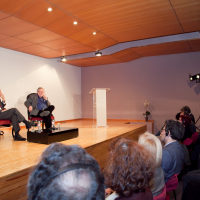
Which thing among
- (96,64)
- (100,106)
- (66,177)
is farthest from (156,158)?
(96,64)

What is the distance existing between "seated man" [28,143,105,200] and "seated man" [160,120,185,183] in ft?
5.43

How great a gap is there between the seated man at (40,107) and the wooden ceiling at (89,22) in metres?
1.65

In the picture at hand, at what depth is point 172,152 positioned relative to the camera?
2191mm

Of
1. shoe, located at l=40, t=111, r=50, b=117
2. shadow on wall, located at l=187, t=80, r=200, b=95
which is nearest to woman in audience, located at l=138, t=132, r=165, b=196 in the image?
shoe, located at l=40, t=111, r=50, b=117

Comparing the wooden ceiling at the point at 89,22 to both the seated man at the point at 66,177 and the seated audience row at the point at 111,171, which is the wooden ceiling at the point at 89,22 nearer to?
the seated audience row at the point at 111,171

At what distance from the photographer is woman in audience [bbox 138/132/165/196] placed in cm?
168

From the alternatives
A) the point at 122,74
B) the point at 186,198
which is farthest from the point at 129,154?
the point at 122,74

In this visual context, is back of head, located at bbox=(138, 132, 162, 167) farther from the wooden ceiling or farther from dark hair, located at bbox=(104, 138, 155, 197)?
the wooden ceiling

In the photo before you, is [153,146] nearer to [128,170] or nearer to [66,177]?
[128,170]

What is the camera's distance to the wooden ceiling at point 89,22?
12.6 ft

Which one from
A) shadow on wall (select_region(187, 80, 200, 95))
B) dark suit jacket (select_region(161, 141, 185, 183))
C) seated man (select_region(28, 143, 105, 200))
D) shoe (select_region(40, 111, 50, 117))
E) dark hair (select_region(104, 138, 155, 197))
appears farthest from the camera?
shadow on wall (select_region(187, 80, 200, 95))

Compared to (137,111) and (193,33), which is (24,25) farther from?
Result: (137,111)

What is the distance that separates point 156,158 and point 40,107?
4.19 metres

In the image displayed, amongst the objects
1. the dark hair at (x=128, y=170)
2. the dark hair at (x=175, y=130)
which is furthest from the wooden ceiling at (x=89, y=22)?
the dark hair at (x=128, y=170)
